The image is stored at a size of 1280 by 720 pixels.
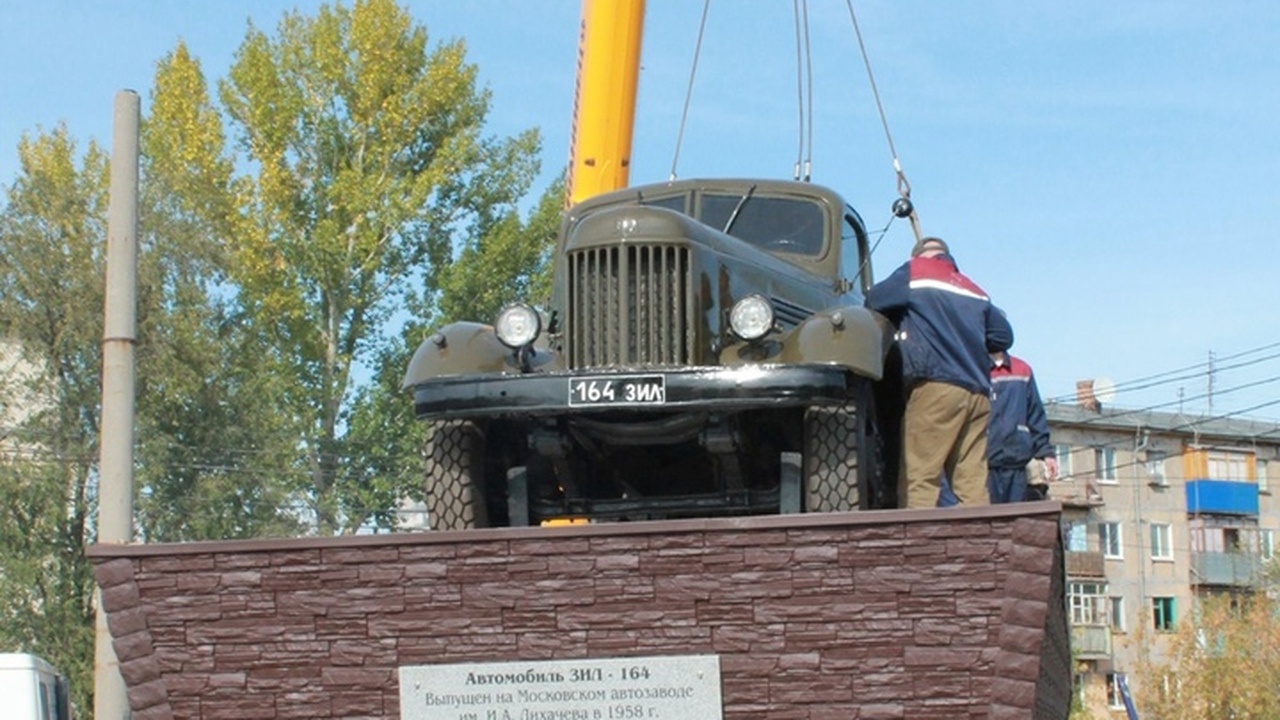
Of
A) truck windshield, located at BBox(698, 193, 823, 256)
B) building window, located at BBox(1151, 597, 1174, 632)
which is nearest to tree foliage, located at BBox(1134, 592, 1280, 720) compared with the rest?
building window, located at BBox(1151, 597, 1174, 632)

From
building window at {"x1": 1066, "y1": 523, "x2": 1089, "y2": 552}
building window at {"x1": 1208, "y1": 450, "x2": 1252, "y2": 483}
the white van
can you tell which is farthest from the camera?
building window at {"x1": 1208, "y1": 450, "x2": 1252, "y2": 483}

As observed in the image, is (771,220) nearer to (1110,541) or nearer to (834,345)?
(834,345)

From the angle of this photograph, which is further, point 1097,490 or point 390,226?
point 1097,490

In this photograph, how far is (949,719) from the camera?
22.0 feet

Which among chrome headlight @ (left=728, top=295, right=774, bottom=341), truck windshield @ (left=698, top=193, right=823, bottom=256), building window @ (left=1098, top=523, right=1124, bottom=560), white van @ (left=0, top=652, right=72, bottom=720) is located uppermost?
building window @ (left=1098, top=523, right=1124, bottom=560)

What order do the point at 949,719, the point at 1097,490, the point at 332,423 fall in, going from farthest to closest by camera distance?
the point at 1097,490
the point at 332,423
the point at 949,719

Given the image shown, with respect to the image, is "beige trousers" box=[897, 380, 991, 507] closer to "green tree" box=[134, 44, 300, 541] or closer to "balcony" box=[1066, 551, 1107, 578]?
"green tree" box=[134, 44, 300, 541]

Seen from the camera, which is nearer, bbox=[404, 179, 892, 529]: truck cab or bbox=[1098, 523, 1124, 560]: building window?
bbox=[404, 179, 892, 529]: truck cab

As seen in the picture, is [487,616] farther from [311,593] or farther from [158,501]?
[158,501]

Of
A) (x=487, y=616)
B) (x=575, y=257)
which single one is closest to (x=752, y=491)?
(x=575, y=257)

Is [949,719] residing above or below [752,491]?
below

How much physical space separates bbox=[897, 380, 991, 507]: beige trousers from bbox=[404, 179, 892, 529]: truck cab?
0.26m

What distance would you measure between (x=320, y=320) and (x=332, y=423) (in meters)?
1.67

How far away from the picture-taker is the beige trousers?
28.7 feet
